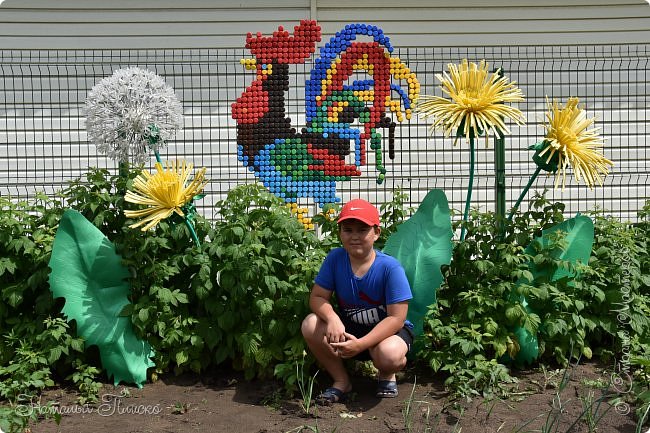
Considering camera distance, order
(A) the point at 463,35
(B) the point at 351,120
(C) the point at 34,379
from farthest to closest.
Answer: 1. (A) the point at 463,35
2. (B) the point at 351,120
3. (C) the point at 34,379

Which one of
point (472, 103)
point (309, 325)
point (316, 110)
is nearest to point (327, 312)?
point (309, 325)

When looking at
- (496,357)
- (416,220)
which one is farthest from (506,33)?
(496,357)

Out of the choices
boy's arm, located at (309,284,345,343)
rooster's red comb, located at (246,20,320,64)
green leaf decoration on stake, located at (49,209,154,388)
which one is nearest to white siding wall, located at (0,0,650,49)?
rooster's red comb, located at (246,20,320,64)

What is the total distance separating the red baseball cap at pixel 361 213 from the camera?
4730mm

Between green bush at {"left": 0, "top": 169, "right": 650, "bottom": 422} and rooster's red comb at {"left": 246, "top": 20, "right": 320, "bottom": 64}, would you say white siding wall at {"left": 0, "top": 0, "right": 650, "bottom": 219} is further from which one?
green bush at {"left": 0, "top": 169, "right": 650, "bottom": 422}

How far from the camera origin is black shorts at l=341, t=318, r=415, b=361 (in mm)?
4906

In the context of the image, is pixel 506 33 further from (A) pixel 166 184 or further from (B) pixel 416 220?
(A) pixel 166 184

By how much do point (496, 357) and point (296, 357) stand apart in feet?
4.51

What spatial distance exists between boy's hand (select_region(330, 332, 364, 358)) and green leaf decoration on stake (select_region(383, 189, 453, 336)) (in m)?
0.75

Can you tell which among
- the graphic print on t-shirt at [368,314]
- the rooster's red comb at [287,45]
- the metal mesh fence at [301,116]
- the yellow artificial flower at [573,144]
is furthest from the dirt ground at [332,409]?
the metal mesh fence at [301,116]

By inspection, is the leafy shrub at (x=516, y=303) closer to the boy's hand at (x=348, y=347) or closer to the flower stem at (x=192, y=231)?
the boy's hand at (x=348, y=347)

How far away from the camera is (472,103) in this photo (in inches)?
212

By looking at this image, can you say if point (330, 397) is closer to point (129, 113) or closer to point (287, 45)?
point (129, 113)

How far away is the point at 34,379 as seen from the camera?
4977 mm
